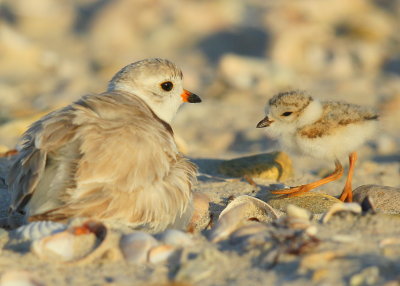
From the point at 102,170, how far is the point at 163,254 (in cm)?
52

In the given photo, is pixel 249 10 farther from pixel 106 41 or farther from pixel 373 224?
pixel 373 224

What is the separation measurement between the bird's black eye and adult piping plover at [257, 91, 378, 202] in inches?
29.9

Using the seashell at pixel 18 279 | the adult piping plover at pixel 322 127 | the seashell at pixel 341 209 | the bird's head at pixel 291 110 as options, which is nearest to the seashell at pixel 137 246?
the seashell at pixel 18 279

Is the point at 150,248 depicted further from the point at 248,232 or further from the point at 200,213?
the point at 200,213

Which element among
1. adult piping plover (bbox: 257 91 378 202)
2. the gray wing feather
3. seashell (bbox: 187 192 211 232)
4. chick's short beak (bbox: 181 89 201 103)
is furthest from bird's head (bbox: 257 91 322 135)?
the gray wing feather

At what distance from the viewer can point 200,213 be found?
347 cm

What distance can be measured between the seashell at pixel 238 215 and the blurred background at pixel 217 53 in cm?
243

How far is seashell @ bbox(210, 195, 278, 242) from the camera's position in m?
2.88

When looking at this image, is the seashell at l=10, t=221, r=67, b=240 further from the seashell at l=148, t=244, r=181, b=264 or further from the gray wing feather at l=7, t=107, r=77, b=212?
the seashell at l=148, t=244, r=181, b=264

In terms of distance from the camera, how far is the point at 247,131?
6.40 m

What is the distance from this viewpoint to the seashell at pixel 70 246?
261 centimetres

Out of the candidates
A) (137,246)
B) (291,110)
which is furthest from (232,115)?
(137,246)

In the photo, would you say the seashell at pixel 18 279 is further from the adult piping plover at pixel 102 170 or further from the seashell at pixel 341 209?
the seashell at pixel 341 209

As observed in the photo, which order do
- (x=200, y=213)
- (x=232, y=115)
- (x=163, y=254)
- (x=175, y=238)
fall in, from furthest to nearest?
1. (x=232, y=115)
2. (x=200, y=213)
3. (x=175, y=238)
4. (x=163, y=254)
